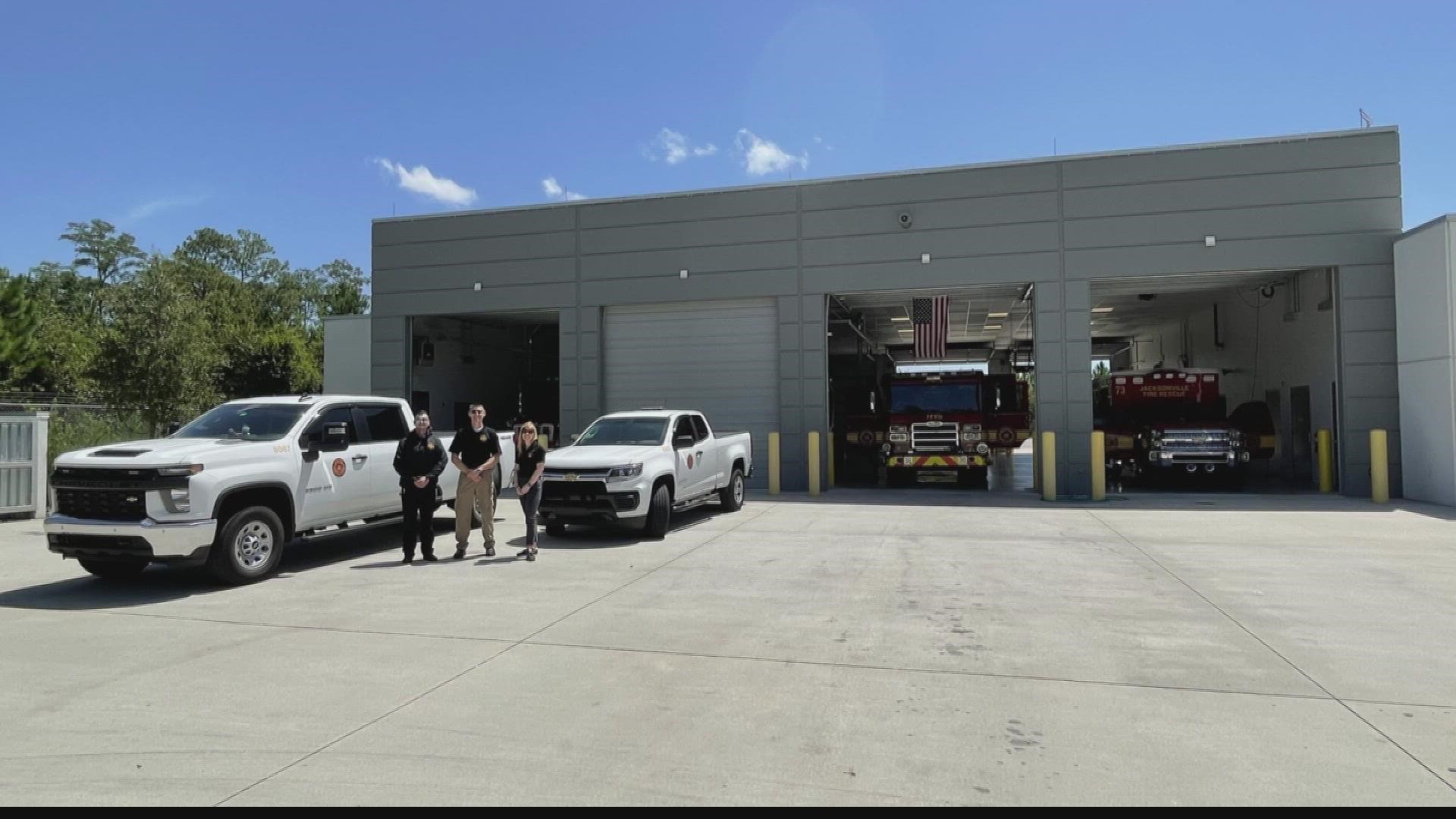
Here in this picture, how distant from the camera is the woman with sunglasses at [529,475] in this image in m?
9.58

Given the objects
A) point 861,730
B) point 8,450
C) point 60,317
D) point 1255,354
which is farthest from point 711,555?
point 60,317

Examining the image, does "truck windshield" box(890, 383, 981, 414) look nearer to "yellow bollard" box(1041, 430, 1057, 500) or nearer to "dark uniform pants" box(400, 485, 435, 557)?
"yellow bollard" box(1041, 430, 1057, 500)

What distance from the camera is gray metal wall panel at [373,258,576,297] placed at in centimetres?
2064

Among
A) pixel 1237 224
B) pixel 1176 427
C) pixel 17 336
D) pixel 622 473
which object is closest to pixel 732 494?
pixel 622 473

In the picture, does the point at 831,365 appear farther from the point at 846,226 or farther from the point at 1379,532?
the point at 1379,532

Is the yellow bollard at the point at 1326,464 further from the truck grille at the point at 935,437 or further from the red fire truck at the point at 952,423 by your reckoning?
the truck grille at the point at 935,437

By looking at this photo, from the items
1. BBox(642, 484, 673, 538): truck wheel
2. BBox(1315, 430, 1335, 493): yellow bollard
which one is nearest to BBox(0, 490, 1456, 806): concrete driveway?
BBox(642, 484, 673, 538): truck wheel

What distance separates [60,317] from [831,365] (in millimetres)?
54644

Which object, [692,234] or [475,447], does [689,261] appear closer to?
[692,234]

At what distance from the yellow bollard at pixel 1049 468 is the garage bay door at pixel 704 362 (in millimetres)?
5981

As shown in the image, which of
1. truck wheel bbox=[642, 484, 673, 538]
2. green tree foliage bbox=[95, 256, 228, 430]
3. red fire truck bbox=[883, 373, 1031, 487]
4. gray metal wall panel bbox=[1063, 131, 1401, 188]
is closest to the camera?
truck wheel bbox=[642, 484, 673, 538]

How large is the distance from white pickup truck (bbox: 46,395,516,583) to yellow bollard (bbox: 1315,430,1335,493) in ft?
59.1

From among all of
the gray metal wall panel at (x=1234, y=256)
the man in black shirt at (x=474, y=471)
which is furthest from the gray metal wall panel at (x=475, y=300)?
the gray metal wall panel at (x=1234, y=256)

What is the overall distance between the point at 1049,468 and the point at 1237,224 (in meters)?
6.40
